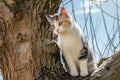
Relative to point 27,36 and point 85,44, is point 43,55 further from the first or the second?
point 85,44

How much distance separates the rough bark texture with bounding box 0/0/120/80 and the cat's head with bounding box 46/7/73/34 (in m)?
0.08

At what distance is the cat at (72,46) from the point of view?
2.21m

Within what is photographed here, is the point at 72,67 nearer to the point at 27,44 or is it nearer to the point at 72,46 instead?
the point at 72,46

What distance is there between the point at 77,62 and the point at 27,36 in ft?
1.71

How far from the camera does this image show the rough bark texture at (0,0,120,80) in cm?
205

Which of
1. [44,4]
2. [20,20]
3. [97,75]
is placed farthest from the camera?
[44,4]

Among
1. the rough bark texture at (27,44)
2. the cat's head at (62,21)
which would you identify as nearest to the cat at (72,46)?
the cat's head at (62,21)

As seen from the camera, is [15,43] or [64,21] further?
[64,21]

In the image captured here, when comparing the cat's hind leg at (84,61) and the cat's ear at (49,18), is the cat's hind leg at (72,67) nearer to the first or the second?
the cat's hind leg at (84,61)

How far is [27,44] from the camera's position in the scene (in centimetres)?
207

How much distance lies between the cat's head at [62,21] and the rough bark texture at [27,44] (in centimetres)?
8

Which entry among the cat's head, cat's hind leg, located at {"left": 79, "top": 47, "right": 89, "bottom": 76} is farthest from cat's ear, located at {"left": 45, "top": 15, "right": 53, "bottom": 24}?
cat's hind leg, located at {"left": 79, "top": 47, "right": 89, "bottom": 76}

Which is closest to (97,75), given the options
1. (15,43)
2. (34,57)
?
(34,57)

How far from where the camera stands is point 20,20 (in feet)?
6.72
